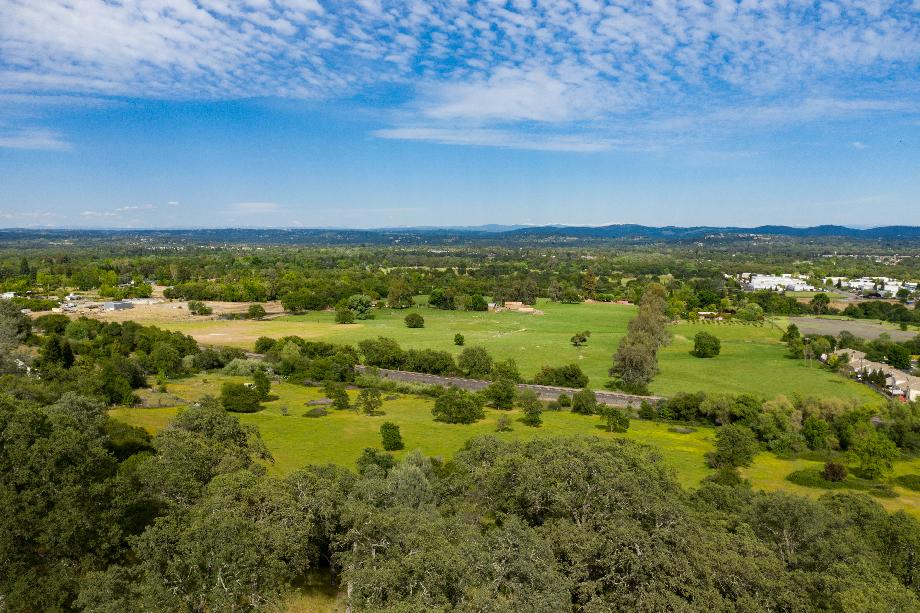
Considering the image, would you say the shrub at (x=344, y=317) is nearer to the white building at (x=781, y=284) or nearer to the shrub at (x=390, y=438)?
the shrub at (x=390, y=438)

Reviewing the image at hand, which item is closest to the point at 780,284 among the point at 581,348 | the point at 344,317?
the point at 581,348

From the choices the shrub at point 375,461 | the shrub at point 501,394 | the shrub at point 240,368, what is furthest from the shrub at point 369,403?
the shrub at point 240,368

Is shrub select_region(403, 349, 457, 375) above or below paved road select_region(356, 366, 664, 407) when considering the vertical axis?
above

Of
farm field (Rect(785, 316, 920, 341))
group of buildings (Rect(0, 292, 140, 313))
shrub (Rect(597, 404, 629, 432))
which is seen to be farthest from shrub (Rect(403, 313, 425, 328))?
farm field (Rect(785, 316, 920, 341))

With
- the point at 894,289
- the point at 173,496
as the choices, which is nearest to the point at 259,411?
the point at 173,496

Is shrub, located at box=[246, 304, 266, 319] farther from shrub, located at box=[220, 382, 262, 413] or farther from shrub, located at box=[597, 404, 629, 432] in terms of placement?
shrub, located at box=[597, 404, 629, 432]
